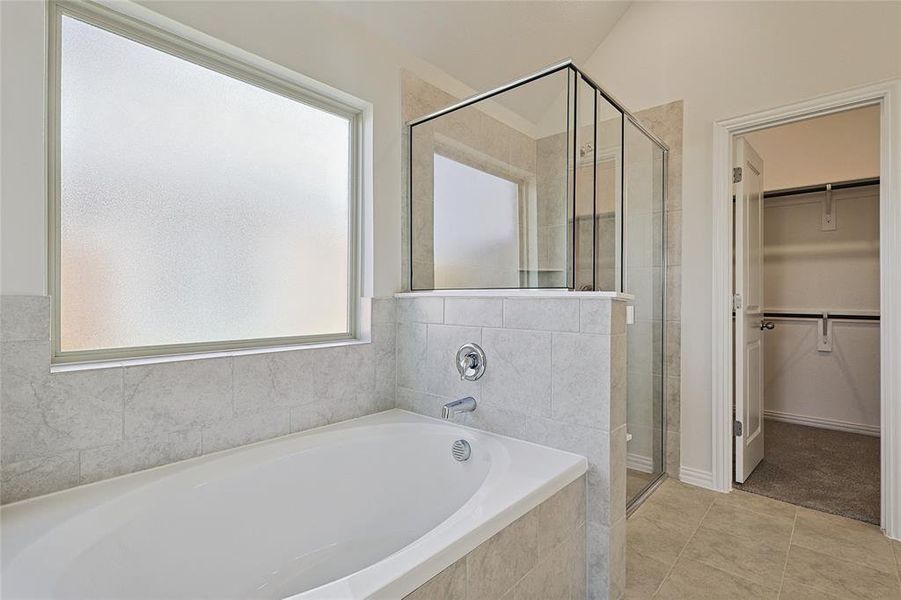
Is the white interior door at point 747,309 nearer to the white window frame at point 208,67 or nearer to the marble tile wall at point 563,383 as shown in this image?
the marble tile wall at point 563,383

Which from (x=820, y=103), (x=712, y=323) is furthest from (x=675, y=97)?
(x=712, y=323)

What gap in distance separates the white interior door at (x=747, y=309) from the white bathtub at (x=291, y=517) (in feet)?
5.08

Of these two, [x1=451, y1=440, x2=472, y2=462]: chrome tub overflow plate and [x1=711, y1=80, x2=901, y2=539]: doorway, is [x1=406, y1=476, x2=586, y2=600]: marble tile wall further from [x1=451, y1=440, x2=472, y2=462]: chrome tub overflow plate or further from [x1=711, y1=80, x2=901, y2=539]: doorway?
[x1=711, y1=80, x2=901, y2=539]: doorway

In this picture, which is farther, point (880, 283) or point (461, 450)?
point (880, 283)

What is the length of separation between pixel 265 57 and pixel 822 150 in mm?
4280

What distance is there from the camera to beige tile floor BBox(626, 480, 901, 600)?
1683 mm

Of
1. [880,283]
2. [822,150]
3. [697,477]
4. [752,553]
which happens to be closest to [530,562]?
[752,553]

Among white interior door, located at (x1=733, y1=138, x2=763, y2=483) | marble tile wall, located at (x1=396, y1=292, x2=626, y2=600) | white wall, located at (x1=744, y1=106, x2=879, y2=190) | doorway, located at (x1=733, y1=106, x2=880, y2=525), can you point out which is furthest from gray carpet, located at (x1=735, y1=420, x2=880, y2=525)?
white wall, located at (x1=744, y1=106, x2=879, y2=190)

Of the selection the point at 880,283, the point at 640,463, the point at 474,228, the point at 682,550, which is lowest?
the point at 682,550

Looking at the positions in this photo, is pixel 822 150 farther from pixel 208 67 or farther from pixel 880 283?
pixel 208 67

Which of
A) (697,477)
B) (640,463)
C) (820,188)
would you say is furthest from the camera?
(820,188)

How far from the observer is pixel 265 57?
1.78 metres

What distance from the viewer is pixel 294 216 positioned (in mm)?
2014

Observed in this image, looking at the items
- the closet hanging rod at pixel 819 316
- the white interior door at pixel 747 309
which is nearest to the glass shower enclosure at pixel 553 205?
the white interior door at pixel 747 309
